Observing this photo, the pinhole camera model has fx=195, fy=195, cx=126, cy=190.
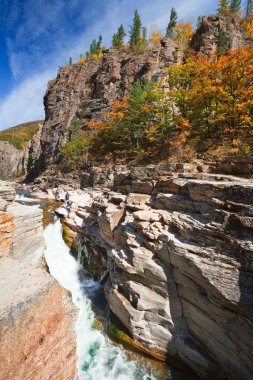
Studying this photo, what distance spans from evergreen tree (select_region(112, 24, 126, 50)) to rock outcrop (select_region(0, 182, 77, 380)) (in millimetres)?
67817

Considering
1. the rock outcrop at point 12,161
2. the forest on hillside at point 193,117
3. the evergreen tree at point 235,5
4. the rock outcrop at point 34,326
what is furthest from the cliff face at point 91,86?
the rock outcrop at point 12,161

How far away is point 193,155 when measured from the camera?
20250 mm

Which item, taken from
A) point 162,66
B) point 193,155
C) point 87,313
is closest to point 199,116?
point 193,155

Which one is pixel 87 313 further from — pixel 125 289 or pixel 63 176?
pixel 63 176

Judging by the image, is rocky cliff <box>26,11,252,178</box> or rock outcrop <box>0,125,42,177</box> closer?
rocky cliff <box>26,11,252,178</box>

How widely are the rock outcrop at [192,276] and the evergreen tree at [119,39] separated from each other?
202ft

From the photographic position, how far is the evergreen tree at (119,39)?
57619mm

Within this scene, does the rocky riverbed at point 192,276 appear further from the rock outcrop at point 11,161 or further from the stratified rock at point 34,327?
the rock outcrop at point 11,161

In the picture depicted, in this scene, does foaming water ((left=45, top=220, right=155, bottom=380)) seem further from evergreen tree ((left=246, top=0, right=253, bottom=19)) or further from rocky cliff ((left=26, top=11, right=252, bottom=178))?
evergreen tree ((left=246, top=0, right=253, bottom=19))

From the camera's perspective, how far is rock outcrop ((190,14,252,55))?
40.3 meters

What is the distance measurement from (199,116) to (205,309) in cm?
2089

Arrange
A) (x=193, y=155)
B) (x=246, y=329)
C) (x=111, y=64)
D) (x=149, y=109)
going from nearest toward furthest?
1. (x=246, y=329)
2. (x=193, y=155)
3. (x=149, y=109)
4. (x=111, y=64)

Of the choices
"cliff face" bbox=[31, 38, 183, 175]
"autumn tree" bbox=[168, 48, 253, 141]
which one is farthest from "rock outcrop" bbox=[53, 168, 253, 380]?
"cliff face" bbox=[31, 38, 183, 175]

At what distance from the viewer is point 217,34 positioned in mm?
41312
